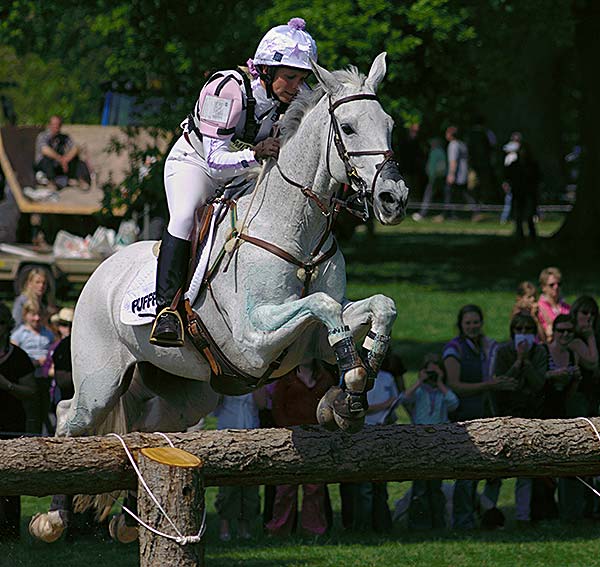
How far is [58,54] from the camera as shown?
28.5 metres

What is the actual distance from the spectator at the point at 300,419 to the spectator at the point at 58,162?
483 inches

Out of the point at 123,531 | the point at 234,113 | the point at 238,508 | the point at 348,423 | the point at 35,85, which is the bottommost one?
the point at 238,508

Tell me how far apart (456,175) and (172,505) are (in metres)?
29.1

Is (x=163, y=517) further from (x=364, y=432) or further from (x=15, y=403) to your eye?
(x=15, y=403)

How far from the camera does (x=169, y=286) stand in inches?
291

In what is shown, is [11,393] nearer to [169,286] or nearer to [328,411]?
[169,286]

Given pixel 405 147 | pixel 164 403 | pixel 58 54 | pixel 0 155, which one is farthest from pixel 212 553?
pixel 405 147

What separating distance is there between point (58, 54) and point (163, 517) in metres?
23.4

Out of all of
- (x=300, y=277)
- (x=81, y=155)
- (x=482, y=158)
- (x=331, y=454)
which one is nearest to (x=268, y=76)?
(x=300, y=277)

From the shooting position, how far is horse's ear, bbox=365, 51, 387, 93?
22.7ft

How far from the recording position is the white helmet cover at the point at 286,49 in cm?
704

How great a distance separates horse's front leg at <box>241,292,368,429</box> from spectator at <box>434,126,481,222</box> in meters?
26.8

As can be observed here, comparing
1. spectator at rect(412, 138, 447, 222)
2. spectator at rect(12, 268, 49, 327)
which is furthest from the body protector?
spectator at rect(412, 138, 447, 222)

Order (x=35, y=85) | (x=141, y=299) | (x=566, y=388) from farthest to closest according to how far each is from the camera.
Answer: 1. (x=35, y=85)
2. (x=566, y=388)
3. (x=141, y=299)
